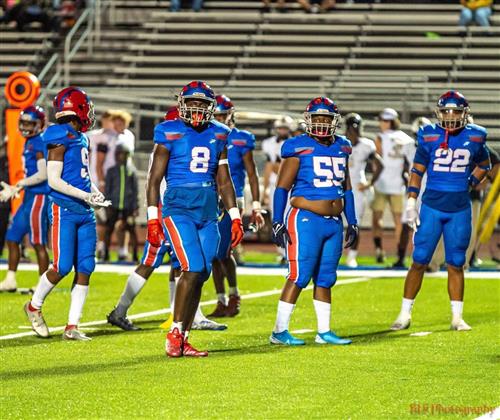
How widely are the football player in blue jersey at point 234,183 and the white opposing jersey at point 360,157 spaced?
5091mm

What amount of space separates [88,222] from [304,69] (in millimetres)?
17223

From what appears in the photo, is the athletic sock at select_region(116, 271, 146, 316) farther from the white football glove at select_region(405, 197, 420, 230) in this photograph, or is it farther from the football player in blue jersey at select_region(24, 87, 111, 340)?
the white football glove at select_region(405, 197, 420, 230)

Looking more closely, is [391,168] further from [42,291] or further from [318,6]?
[318,6]

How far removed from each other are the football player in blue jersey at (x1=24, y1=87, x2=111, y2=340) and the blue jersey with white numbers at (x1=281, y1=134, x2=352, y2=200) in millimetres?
1437

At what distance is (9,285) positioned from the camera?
1449 cm

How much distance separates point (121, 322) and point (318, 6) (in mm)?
18583

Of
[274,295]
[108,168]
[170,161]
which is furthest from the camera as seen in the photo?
[108,168]

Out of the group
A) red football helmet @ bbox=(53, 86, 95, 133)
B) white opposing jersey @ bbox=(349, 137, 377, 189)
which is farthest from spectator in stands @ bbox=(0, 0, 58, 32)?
red football helmet @ bbox=(53, 86, 95, 133)

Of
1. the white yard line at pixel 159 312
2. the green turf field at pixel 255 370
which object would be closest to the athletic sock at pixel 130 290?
the green turf field at pixel 255 370

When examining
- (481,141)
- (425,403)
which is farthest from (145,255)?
(425,403)

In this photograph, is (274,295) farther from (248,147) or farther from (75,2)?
(75,2)

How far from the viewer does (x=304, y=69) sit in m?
27.6

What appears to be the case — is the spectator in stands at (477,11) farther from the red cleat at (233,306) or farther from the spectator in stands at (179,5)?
the red cleat at (233,306)

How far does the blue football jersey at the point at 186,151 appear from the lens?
9719 mm
